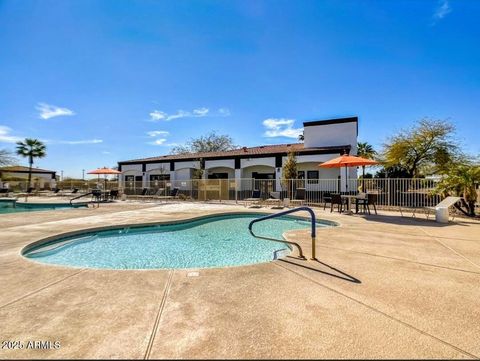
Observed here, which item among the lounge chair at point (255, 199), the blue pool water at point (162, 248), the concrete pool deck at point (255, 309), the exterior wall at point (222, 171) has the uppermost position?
the exterior wall at point (222, 171)

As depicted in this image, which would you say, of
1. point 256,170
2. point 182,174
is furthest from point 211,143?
point 256,170

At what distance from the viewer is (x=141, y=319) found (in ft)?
7.77

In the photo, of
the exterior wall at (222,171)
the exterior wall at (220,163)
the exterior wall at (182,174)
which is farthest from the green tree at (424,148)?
the exterior wall at (182,174)

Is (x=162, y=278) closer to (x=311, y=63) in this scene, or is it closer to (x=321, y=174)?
(x=311, y=63)

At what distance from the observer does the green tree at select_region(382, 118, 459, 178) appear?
19891 millimetres

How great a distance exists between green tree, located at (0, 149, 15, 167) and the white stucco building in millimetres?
18781

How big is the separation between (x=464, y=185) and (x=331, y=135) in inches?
489

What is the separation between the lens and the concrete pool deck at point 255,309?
194 centimetres

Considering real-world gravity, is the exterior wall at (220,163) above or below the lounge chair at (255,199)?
above

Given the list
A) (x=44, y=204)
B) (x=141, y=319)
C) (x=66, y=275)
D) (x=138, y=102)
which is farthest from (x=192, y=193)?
(x=141, y=319)

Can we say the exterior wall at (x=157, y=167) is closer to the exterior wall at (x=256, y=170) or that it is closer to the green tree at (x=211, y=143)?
the exterior wall at (x=256, y=170)

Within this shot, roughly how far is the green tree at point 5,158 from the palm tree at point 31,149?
3.17 ft

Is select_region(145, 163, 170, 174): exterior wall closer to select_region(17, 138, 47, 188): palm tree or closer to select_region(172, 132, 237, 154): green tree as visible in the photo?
select_region(17, 138, 47, 188): palm tree

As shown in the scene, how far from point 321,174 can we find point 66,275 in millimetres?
19895
